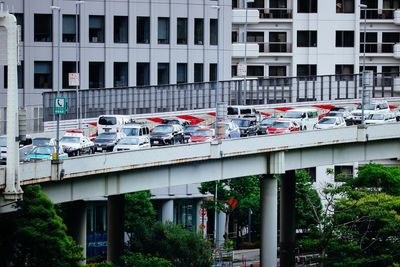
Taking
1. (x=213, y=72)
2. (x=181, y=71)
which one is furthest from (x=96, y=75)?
(x=213, y=72)

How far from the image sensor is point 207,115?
120m

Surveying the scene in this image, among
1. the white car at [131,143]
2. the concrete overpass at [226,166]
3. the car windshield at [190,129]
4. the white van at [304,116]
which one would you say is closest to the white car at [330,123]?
the white van at [304,116]

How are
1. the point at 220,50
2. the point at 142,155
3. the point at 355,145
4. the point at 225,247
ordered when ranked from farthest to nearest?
the point at 220,50 → the point at 225,247 → the point at 355,145 → the point at 142,155

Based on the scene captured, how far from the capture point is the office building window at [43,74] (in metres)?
122

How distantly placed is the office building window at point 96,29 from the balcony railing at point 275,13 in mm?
24625

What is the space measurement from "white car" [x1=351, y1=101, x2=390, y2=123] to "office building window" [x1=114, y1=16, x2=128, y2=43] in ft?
57.8

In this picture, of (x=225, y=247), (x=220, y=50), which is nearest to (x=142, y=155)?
(x=225, y=247)

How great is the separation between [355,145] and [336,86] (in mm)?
31876

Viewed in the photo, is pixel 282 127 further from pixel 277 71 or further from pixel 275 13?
pixel 277 71

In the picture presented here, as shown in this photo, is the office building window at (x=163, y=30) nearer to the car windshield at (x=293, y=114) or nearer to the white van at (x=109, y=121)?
the car windshield at (x=293, y=114)

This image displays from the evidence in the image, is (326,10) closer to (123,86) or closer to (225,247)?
(123,86)

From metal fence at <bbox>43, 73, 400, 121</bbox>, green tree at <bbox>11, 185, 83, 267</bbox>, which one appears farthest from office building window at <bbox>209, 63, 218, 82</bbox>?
green tree at <bbox>11, 185, 83, 267</bbox>

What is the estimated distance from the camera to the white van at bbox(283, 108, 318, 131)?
110350mm

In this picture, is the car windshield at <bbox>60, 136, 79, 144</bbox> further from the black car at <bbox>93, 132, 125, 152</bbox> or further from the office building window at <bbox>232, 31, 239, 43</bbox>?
the office building window at <bbox>232, 31, 239, 43</bbox>
